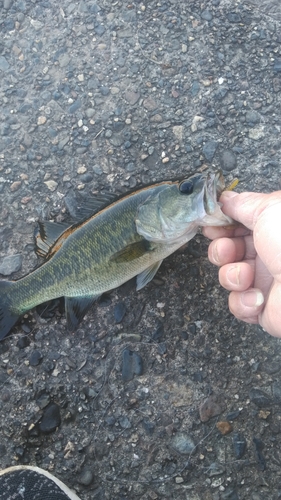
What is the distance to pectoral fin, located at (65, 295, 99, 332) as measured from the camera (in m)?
3.37

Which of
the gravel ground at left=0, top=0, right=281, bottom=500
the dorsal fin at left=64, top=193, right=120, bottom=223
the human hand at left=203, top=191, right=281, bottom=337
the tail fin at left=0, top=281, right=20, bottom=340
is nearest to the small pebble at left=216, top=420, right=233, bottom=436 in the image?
the gravel ground at left=0, top=0, right=281, bottom=500

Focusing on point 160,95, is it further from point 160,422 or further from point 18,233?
point 160,422

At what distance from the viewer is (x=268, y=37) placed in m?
3.93

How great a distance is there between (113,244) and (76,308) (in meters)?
0.57

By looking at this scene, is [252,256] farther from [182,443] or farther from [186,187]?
[182,443]

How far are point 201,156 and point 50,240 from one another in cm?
131

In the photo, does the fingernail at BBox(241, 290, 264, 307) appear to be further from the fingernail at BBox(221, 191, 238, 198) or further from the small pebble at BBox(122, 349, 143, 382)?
the small pebble at BBox(122, 349, 143, 382)

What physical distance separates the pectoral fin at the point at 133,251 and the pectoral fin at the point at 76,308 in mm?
363

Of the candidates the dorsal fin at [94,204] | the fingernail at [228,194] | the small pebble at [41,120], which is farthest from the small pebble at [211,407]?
the small pebble at [41,120]

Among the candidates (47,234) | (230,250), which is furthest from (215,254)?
(47,234)

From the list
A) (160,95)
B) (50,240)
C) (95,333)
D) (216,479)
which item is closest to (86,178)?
(50,240)

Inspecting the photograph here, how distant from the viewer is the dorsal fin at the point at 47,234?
3389 mm

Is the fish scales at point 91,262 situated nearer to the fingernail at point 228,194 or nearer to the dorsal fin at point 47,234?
the dorsal fin at point 47,234

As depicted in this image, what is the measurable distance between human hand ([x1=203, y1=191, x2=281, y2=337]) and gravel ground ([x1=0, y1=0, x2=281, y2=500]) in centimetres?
45
